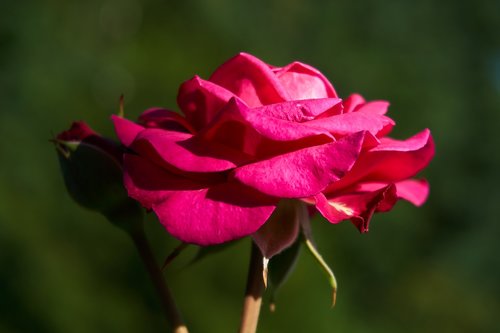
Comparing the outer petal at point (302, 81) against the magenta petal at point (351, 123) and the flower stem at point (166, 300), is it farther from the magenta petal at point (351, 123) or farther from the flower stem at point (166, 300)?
the flower stem at point (166, 300)

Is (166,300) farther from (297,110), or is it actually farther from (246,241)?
(246,241)

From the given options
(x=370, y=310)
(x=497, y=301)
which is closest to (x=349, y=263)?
(x=370, y=310)

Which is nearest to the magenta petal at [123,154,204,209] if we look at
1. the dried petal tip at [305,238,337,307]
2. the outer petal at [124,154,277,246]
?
the outer petal at [124,154,277,246]

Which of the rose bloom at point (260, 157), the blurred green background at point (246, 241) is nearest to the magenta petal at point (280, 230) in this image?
the rose bloom at point (260, 157)

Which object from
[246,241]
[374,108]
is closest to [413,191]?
[374,108]

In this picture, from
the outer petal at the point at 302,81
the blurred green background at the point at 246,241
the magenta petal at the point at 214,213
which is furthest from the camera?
the blurred green background at the point at 246,241

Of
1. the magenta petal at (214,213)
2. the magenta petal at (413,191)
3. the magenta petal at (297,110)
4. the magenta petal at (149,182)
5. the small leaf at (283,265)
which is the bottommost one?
the small leaf at (283,265)

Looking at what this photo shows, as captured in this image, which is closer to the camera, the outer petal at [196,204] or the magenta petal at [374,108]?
the outer petal at [196,204]

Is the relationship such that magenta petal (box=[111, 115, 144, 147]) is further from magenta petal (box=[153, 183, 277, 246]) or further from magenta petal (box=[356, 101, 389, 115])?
magenta petal (box=[356, 101, 389, 115])
